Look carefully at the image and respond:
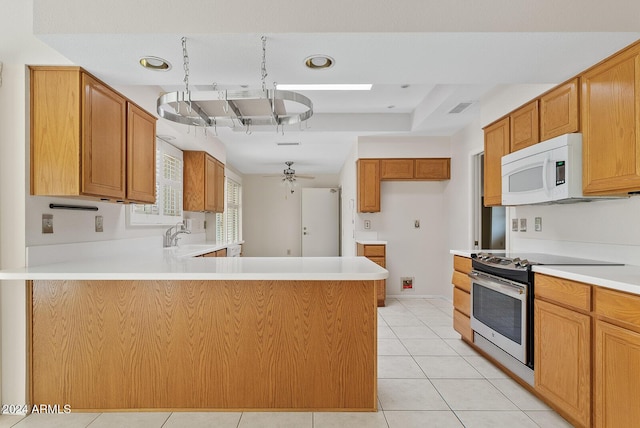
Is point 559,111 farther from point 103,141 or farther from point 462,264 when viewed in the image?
point 103,141

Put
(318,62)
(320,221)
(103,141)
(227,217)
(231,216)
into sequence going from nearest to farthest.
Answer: (318,62) → (103,141) → (227,217) → (231,216) → (320,221)

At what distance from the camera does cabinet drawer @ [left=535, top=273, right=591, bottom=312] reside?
1832mm

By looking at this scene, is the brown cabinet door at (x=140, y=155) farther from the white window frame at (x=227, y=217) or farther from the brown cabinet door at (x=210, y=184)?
the white window frame at (x=227, y=217)

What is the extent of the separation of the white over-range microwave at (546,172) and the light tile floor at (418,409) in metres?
1.37

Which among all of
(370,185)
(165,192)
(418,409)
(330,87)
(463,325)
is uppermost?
(330,87)

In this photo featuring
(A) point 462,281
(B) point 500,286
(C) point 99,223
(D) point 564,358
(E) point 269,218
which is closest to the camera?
(D) point 564,358

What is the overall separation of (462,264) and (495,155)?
1080 mm

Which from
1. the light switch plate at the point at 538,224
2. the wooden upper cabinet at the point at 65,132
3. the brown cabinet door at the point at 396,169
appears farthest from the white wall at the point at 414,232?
the wooden upper cabinet at the point at 65,132

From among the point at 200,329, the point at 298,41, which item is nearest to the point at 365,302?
the point at 200,329

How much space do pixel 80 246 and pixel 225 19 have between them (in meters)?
1.93

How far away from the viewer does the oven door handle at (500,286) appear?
7.63ft

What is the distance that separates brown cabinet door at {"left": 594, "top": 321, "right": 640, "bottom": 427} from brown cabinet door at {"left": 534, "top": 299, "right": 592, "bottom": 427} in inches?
2.5

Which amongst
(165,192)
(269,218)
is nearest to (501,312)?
(165,192)

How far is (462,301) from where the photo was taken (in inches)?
130
